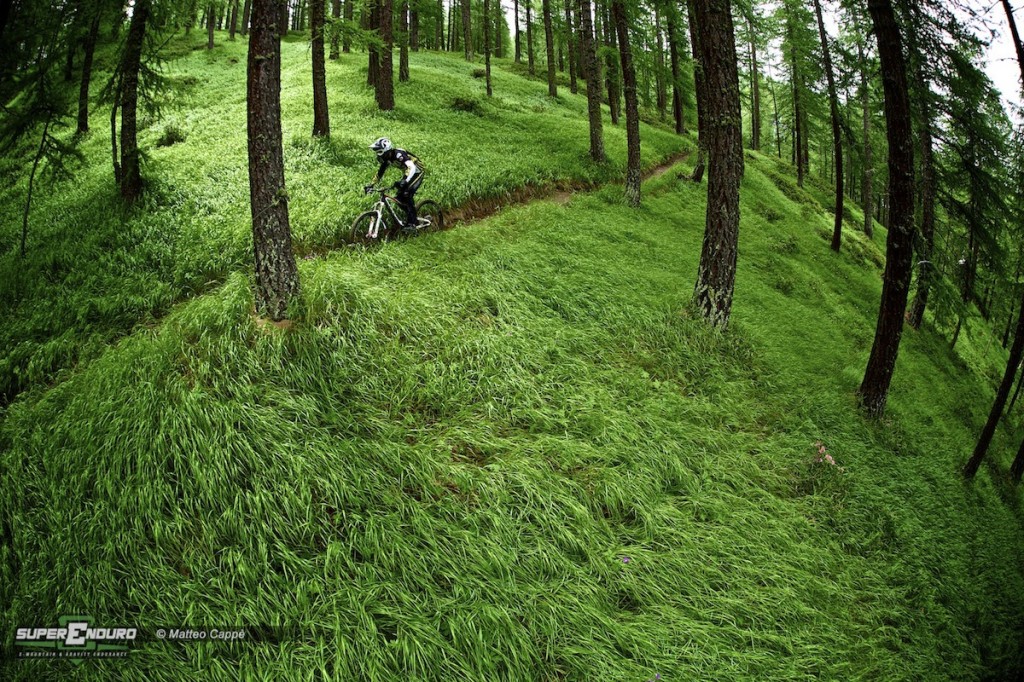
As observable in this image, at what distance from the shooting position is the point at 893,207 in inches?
314

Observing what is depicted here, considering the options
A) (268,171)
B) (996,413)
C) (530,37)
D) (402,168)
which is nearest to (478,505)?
(268,171)

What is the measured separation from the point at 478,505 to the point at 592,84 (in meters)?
14.2

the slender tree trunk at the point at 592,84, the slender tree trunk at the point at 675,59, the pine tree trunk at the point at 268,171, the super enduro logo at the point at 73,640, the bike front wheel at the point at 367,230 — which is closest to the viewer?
the super enduro logo at the point at 73,640

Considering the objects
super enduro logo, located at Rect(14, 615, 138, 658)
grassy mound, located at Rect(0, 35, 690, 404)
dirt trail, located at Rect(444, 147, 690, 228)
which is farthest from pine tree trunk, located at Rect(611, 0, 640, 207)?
super enduro logo, located at Rect(14, 615, 138, 658)

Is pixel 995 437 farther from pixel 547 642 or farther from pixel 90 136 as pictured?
pixel 90 136

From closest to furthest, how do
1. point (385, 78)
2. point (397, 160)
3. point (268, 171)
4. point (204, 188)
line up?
1. point (268, 171)
2. point (397, 160)
3. point (204, 188)
4. point (385, 78)

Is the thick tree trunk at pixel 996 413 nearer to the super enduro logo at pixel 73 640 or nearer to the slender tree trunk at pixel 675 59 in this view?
the super enduro logo at pixel 73 640

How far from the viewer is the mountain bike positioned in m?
8.52

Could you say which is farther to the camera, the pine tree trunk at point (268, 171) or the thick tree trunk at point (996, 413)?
the thick tree trunk at point (996, 413)

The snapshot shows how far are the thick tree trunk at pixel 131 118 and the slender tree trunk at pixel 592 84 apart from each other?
36.8ft

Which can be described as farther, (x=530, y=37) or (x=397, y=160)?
(x=530, y=37)

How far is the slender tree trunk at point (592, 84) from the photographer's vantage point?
1444cm

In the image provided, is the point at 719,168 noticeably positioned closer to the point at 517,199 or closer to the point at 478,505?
the point at 517,199

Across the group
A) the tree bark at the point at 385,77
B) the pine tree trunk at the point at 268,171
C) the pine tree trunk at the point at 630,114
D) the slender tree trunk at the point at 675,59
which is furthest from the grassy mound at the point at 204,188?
the slender tree trunk at the point at 675,59
